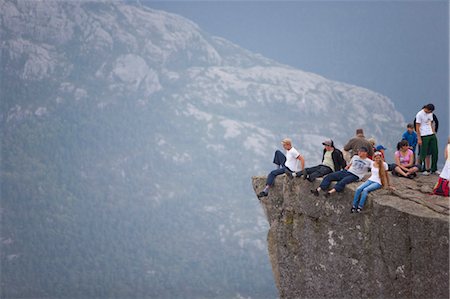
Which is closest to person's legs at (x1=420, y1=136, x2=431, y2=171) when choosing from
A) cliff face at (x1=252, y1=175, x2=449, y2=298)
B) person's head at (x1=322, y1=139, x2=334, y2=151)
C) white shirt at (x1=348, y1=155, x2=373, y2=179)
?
cliff face at (x1=252, y1=175, x2=449, y2=298)

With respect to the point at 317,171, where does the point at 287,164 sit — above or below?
above

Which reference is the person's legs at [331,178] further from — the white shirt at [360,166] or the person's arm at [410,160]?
the person's arm at [410,160]

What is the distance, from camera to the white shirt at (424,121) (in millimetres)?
22859

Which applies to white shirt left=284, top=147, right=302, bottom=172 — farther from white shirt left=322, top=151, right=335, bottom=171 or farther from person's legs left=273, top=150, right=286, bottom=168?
white shirt left=322, top=151, right=335, bottom=171

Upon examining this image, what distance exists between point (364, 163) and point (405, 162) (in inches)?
113

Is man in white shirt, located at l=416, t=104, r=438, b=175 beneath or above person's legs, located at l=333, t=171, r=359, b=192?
above

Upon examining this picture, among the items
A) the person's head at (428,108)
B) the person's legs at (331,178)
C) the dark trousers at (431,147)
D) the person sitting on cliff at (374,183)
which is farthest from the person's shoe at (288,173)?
the person's head at (428,108)

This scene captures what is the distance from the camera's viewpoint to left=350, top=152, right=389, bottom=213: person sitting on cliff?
18.7 m

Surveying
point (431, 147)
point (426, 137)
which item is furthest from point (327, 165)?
point (431, 147)

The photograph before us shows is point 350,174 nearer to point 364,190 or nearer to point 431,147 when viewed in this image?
point 364,190

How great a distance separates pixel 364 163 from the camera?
20672 mm

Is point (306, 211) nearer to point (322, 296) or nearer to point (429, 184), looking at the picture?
point (322, 296)

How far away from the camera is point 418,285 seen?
690 inches

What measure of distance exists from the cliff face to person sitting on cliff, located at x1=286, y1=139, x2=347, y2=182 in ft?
1.02
